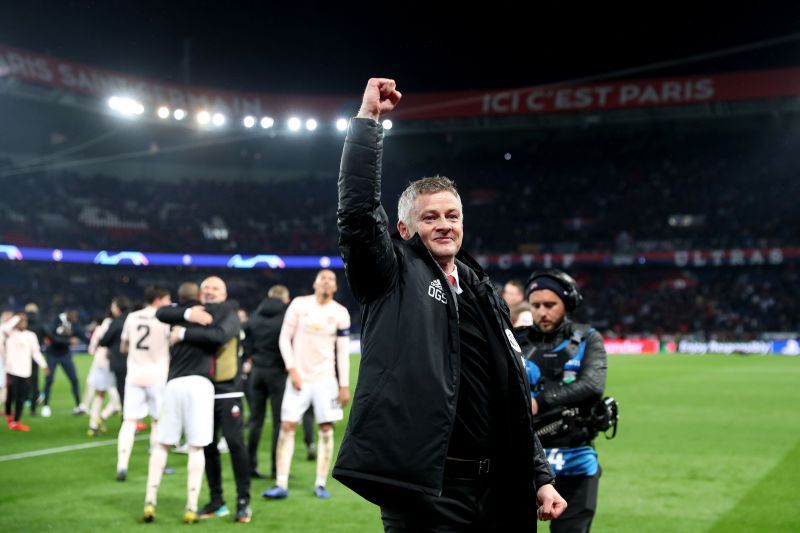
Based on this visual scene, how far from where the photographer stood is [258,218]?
5650 centimetres

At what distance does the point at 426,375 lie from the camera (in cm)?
316

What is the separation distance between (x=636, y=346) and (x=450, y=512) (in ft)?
145

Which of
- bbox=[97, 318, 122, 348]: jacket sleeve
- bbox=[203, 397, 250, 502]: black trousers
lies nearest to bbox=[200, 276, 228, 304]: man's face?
bbox=[203, 397, 250, 502]: black trousers

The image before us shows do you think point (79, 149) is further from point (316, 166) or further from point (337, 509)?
point (337, 509)

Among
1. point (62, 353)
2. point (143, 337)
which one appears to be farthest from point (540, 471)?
point (62, 353)

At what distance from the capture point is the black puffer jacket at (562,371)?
5.19 metres

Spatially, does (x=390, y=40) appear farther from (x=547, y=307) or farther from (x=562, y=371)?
(x=562, y=371)

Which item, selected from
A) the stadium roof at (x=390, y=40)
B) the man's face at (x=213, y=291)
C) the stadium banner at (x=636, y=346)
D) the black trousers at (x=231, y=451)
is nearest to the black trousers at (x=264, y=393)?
the black trousers at (x=231, y=451)

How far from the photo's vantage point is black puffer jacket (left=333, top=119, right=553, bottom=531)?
10.2ft

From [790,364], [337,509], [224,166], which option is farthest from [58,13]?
[337,509]

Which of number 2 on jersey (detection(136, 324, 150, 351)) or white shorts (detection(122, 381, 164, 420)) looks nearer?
white shorts (detection(122, 381, 164, 420))

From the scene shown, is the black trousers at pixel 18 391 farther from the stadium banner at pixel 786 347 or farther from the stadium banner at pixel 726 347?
the stadium banner at pixel 786 347

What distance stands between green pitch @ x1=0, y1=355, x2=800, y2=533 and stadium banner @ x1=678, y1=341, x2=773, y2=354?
2589 cm

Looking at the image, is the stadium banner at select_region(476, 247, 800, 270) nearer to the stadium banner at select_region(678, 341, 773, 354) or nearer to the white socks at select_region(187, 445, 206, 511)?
the stadium banner at select_region(678, 341, 773, 354)
